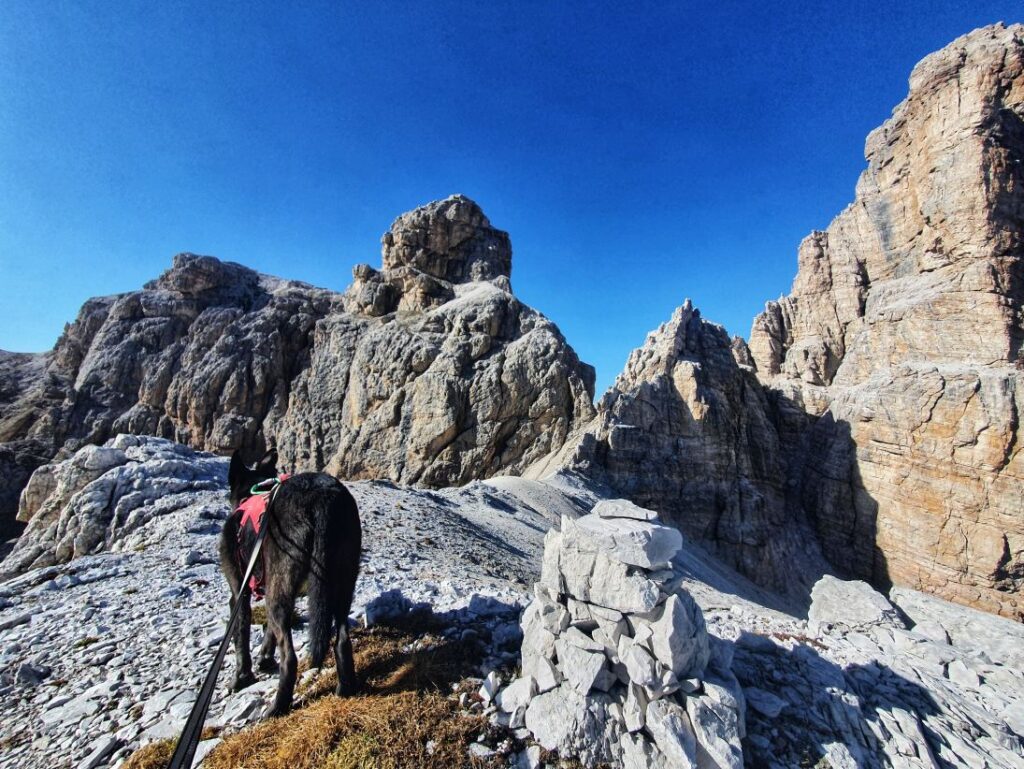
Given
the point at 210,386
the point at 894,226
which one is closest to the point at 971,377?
the point at 894,226

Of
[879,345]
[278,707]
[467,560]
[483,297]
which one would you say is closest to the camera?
[278,707]

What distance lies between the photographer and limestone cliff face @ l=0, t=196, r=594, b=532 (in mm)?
35562

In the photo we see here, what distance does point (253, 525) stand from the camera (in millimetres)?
4918

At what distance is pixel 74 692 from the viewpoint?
469cm

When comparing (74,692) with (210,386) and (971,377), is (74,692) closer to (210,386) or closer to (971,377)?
(971,377)

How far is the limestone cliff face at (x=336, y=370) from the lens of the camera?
35562 millimetres

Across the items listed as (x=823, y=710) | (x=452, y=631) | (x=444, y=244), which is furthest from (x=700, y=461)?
(x=444, y=244)

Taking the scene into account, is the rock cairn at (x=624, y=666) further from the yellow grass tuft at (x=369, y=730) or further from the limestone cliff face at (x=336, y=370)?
the limestone cliff face at (x=336, y=370)

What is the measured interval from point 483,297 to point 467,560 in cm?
3400

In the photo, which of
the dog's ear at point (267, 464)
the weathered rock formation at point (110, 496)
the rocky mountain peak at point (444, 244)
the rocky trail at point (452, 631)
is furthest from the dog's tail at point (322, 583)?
the rocky mountain peak at point (444, 244)

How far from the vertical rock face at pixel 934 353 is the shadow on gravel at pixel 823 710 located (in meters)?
32.5

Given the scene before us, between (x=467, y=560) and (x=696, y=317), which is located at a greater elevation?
(x=696, y=317)

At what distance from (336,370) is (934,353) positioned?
175 ft

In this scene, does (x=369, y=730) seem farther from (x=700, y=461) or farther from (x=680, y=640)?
(x=700, y=461)
